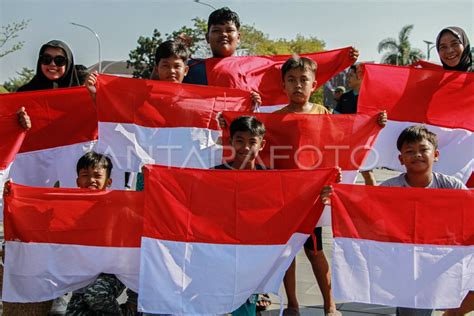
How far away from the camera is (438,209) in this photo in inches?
A: 153

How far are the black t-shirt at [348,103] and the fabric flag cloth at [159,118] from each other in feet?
8.34

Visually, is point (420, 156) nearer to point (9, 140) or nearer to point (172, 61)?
point (172, 61)

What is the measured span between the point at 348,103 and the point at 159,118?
3.04 metres

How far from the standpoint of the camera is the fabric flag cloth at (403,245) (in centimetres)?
381

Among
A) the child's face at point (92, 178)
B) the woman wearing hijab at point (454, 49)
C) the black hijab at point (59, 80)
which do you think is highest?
the woman wearing hijab at point (454, 49)

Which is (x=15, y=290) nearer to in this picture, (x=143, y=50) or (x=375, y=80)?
(x=375, y=80)

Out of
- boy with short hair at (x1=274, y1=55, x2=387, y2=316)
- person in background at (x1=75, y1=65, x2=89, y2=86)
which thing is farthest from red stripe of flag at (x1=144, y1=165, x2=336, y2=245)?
person in background at (x1=75, y1=65, x2=89, y2=86)

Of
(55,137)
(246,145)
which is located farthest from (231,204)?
(55,137)

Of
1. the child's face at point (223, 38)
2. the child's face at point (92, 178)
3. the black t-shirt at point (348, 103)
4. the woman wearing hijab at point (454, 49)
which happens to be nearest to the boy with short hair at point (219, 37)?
the child's face at point (223, 38)

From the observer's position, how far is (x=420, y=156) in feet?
13.3

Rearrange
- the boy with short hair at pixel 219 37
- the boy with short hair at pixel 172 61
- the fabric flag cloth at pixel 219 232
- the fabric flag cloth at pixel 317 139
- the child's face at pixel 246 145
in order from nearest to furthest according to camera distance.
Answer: the fabric flag cloth at pixel 219 232 < the child's face at pixel 246 145 < the fabric flag cloth at pixel 317 139 < the boy with short hair at pixel 172 61 < the boy with short hair at pixel 219 37

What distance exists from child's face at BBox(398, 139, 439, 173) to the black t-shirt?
2867mm

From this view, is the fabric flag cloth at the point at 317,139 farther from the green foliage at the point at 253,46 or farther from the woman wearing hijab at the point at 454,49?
the green foliage at the point at 253,46

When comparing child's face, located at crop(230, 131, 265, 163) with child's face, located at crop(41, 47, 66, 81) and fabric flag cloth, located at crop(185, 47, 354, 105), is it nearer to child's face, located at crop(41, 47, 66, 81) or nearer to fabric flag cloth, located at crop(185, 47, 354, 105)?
fabric flag cloth, located at crop(185, 47, 354, 105)
